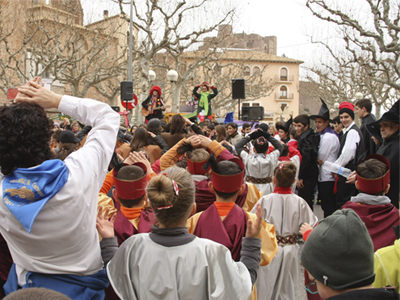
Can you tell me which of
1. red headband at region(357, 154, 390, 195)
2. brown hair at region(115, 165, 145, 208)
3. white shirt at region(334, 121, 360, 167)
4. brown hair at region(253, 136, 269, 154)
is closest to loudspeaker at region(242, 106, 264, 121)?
white shirt at region(334, 121, 360, 167)

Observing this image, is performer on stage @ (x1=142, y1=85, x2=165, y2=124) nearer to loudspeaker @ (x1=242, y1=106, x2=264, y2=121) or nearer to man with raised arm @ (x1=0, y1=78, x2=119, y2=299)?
loudspeaker @ (x1=242, y1=106, x2=264, y2=121)

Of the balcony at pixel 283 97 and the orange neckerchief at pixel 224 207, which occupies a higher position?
the balcony at pixel 283 97

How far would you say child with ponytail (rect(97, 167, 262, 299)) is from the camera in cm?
188

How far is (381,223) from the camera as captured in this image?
3.30 meters

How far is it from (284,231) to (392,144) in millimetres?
1952

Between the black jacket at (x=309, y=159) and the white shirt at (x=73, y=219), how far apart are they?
4996 millimetres

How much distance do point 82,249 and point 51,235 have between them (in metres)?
0.20

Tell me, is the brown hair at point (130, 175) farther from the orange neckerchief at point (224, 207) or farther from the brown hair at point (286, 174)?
the brown hair at point (286, 174)

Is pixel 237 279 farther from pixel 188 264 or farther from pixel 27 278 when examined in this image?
pixel 27 278

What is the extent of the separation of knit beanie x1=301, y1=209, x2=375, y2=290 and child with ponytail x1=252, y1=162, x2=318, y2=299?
2.06 m

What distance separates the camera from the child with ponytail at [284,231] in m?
3.68

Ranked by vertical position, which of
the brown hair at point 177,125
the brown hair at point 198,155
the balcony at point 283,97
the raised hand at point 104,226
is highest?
the balcony at point 283,97

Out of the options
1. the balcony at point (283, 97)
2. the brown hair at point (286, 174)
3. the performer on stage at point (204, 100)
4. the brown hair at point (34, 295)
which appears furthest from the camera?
the balcony at point (283, 97)

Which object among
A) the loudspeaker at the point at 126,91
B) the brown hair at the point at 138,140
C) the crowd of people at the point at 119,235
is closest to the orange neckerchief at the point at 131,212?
the crowd of people at the point at 119,235
